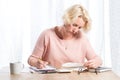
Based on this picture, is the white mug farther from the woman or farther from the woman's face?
the woman's face

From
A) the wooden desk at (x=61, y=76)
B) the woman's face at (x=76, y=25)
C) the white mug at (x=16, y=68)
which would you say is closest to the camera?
the wooden desk at (x=61, y=76)

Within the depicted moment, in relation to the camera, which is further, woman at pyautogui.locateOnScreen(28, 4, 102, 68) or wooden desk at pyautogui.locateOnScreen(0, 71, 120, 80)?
woman at pyautogui.locateOnScreen(28, 4, 102, 68)

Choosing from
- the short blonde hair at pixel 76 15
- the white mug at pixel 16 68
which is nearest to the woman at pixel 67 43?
the short blonde hair at pixel 76 15

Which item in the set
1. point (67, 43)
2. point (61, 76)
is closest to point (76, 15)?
point (67, 43)

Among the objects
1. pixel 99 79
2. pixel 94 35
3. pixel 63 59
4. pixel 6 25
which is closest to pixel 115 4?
pixel 94 35

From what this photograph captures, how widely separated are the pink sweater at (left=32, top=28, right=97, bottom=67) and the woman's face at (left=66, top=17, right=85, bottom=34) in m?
0.12

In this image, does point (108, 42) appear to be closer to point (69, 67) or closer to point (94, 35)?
point (94, 35)

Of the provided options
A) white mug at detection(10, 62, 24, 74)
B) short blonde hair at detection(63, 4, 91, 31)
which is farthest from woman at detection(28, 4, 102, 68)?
white mug at detection(10, 62, 24, 74)

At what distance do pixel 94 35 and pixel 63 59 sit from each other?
28.8 inches

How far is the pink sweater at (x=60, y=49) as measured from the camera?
92.7 inches

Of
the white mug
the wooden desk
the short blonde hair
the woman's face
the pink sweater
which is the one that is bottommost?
the wooden desk

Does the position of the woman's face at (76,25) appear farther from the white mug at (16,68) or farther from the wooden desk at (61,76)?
the white mug at (16,68)

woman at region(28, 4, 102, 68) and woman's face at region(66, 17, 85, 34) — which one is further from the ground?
woman's face at region(66, 17, 85, 34)

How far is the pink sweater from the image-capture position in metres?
2.36
